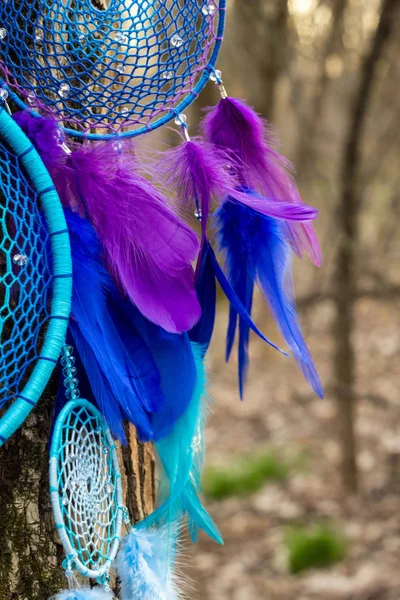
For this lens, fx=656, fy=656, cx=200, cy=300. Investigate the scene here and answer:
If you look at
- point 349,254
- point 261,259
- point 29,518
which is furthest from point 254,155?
point 349,254

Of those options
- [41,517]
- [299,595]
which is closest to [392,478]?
[299,595]

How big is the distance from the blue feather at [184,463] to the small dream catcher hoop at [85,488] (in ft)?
0.32

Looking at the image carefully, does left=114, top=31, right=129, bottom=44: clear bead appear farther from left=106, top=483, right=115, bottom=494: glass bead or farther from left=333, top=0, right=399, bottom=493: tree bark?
left=333, top=0, right=399, bottom=493: tree bark

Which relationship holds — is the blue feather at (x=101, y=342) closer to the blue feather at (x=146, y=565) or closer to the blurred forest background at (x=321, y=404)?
the blue feather at (x=146, y=565)

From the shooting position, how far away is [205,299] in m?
1.16

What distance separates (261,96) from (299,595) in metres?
3.26

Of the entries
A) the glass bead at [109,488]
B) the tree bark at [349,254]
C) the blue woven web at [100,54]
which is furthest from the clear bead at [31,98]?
the tree bark at [349,254]

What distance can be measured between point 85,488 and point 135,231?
1.30 ft

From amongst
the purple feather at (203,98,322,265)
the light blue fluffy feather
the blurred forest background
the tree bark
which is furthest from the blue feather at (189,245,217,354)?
the tree bark

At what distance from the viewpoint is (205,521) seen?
45.8 inches

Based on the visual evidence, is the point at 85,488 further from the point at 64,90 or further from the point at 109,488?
the point at 64,90

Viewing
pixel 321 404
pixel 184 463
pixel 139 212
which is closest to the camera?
pixel 139 212

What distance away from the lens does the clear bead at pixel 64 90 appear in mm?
1002

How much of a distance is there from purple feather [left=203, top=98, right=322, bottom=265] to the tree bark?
189 centimetres
